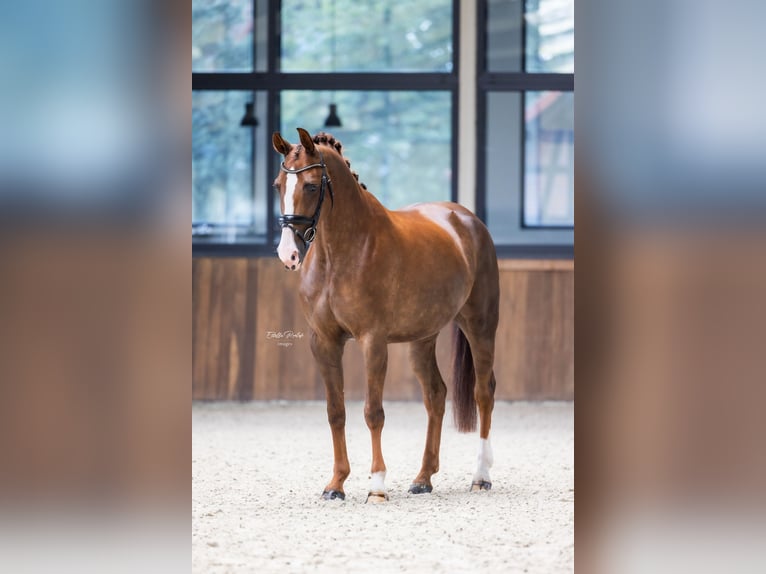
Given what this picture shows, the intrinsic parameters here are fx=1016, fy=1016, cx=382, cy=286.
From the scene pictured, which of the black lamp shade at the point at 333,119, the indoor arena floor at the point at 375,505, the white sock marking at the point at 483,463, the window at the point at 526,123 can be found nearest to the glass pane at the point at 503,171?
the window at the point at 526,123

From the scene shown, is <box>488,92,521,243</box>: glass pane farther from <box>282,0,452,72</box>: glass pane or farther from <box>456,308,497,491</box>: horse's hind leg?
<box>456,308,497,491</box>: horse's hind leg

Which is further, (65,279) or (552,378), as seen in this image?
(552,378)

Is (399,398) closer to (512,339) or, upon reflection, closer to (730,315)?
(512,339)

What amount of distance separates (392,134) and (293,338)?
162 cm

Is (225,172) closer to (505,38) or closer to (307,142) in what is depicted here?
(505,38)

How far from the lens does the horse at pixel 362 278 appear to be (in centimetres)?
361

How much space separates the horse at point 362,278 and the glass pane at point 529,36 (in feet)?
9.96

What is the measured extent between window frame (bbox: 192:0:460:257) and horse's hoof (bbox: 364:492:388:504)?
3371 millimetres

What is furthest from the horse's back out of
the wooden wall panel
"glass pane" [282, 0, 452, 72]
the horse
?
"glass pane" [282, 0, 452, 72]

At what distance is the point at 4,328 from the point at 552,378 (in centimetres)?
563

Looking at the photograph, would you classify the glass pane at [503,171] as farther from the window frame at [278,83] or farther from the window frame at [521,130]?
the window frame at [278,83]

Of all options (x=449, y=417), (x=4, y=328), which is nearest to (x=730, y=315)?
(x=4, y=328)

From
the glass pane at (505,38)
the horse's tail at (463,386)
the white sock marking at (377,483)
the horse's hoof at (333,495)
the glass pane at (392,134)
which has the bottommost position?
the horse's hoof at (333,495)

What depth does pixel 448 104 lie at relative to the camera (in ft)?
23.3
